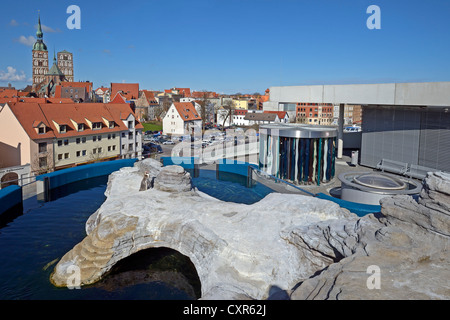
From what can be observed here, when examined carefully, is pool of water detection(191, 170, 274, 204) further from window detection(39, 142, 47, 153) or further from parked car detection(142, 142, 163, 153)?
parked car detection(142, 142, 163, 153)

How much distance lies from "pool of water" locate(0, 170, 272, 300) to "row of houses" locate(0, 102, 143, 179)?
51.2ft

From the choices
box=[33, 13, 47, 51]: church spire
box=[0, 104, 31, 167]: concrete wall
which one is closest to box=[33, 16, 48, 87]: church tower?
box=[33, 13, 47, 51]: church spire

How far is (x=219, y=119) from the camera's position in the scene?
11025 cm

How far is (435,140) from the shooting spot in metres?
24.2

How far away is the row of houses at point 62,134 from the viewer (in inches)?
1614

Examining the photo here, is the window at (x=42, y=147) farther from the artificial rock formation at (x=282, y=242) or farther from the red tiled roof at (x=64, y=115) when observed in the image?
the artificial rock formation at (x=282, y=242)

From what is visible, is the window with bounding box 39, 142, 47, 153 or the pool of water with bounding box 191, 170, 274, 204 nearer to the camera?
the pool of water with bounding box 191, 170, 274, 204

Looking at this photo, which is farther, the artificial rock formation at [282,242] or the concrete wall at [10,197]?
the concrete wall at [10,197]

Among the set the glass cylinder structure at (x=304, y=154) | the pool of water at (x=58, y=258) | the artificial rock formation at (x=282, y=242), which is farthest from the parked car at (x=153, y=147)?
the artificial rock formation at (x=282, y=242)

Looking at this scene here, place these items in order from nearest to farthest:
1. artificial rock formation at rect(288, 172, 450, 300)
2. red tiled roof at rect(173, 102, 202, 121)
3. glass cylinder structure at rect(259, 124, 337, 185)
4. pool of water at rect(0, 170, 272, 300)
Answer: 1. artificial rock formation at rect(288, 172, 450, 300)
2. pool of water at rect(0, 170, 272, 300)
3. glass cylinder structure at rect(259, 124, 337, 185)
4. red tiled roof at rect(173, 102, 202, 121)

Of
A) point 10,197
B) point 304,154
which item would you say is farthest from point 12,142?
point 304,154

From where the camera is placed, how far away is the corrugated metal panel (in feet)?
77.4

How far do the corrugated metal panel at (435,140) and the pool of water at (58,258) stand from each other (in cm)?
1105
